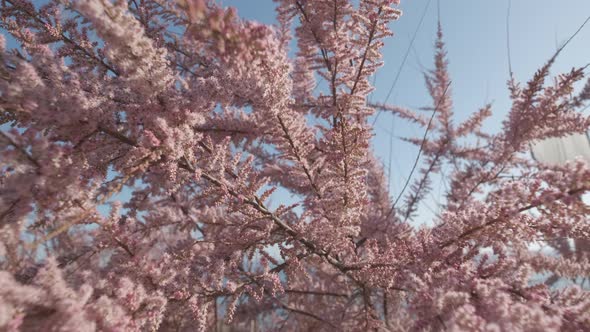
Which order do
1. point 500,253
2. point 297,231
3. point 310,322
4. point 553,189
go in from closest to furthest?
point 553,189 → point 500,253 → point 297,231 → point 310,322

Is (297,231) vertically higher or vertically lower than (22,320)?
higher

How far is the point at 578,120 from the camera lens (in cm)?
248

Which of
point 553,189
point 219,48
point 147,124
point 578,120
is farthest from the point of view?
point 578,120

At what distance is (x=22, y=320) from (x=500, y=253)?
1620 mm

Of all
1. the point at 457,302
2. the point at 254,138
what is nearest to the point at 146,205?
the point at 254,138

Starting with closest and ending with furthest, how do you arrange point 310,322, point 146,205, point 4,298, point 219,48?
point 4,298
point 219,48
point 146,205
point 310,322

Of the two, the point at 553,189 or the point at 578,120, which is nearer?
the point at 553,189

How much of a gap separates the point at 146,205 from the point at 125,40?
132 cm

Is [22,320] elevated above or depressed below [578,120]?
below

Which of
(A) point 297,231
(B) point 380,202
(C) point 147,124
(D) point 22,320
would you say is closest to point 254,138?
(A) point 297,231

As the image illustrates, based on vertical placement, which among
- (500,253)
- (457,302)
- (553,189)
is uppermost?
(553,189)

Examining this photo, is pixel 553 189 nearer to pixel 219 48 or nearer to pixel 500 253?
pixel 500 253

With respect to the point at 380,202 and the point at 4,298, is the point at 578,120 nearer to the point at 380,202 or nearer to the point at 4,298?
the point at 380,202

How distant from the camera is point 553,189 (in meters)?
0.98
